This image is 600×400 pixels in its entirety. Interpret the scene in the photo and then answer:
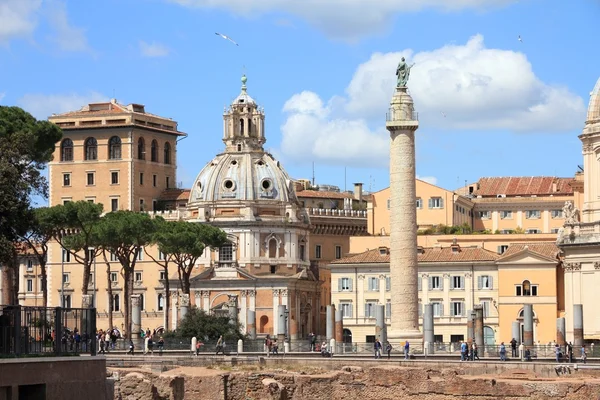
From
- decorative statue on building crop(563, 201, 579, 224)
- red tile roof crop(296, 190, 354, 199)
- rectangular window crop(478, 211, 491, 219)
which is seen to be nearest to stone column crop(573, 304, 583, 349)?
decorative statue on building crop(563, 201, 579, 224)

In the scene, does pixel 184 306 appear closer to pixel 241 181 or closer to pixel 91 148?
pixel 241 181

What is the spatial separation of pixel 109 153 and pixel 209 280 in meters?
18.1

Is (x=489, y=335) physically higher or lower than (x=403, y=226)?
lower

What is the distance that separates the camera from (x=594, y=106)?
99.6 m

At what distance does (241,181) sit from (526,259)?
34721mm

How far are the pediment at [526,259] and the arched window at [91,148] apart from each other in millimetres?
46326

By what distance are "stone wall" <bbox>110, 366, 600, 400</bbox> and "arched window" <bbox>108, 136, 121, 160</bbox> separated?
285ft

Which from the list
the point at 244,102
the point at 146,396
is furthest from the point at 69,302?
the point at 146,396

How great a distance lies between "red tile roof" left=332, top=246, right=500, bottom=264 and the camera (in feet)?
375

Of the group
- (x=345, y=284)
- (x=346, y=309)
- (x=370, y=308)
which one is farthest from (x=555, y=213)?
(x=370, y=308)

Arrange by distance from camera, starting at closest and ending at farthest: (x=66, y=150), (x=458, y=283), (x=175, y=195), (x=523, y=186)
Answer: (x=458, y=283) < (x=523, y=186) < (x=66, y=150) < (x=175, y=195)

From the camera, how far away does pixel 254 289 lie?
134m

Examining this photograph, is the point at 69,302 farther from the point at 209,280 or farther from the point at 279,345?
the point at 279,345

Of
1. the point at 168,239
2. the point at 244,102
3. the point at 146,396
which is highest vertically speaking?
the point at 244,102
